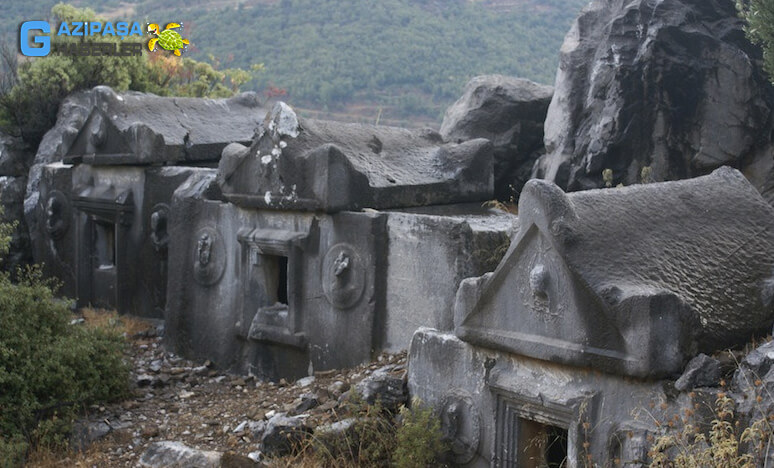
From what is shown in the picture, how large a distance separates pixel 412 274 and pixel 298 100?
742 inches

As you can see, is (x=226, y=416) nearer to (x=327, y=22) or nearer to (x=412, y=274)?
(x=412, y=274)

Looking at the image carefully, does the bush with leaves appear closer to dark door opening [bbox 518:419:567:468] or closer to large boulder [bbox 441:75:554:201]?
dark door opening [bbox 518:419:567:468]

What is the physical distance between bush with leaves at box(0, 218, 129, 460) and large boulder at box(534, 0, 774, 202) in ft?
16.0

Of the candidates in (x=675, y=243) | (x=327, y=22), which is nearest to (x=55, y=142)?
(x=675, y=243)

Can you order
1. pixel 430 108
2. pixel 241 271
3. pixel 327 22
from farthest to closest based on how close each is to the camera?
1. pixel 327 22
2. pixel 430 108
3. pixel 241 271

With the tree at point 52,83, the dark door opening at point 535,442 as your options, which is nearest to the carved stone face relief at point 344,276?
the dark door opening at point 535,442

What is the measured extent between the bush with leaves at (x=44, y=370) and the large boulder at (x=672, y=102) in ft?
16.0

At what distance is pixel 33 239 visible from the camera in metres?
14.2

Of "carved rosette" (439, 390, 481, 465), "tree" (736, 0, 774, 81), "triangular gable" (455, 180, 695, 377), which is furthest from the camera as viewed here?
"tree" (736, 0, 774, 81)

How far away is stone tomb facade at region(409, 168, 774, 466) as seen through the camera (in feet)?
19.0

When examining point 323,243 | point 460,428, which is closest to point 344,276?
point 323,243

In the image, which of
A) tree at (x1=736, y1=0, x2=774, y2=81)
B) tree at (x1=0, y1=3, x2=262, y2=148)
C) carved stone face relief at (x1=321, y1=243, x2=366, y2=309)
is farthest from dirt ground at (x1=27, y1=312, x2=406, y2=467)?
tree at (x1=0, y1=3, x2=262, y2=148)

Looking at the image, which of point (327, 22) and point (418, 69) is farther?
point (327, 22)

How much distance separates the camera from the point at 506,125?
12.2 m
